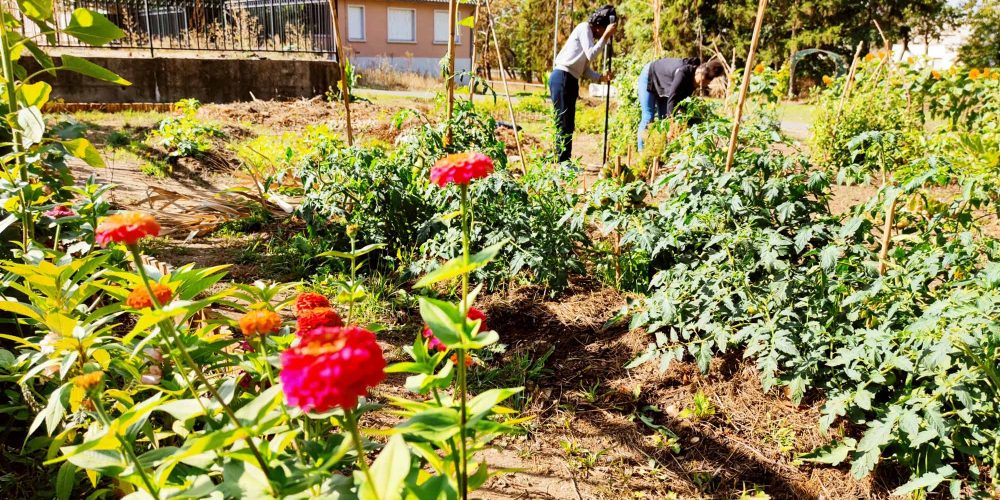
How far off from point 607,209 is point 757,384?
37.7 inches

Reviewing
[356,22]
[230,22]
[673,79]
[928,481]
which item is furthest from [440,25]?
[928,481]

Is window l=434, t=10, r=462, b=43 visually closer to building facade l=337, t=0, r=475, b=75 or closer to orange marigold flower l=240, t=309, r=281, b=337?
building facade l=337, t=0, r=475, b=75

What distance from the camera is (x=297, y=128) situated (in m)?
7.52

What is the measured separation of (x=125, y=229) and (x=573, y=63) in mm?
5480

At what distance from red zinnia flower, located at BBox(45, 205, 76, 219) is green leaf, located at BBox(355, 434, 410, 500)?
64.3 inches

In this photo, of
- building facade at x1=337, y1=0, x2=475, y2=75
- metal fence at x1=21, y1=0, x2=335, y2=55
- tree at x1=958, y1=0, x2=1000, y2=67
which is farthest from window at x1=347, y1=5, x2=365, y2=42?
tree at x1=958, y1=0, x2=1000, y2=67

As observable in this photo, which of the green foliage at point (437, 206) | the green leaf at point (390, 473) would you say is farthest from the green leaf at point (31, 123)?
the green foliage at point (437, 206)

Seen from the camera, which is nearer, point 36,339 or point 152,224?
point 152,224

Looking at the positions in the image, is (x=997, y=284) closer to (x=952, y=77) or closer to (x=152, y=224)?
(x=152, y=224)

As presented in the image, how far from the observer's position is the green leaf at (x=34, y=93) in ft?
5.64

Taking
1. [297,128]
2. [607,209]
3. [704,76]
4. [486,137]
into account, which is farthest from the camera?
[297,128]

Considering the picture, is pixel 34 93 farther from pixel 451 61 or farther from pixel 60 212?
pixel 451 61

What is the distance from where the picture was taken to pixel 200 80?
379 inches

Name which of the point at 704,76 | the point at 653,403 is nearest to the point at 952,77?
the point at 704,76
